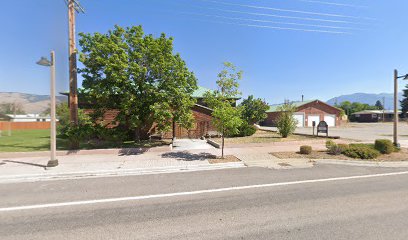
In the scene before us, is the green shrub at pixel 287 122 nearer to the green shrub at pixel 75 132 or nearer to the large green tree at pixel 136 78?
the large green tree at pixel 136 78

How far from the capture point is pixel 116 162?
961 centimetres

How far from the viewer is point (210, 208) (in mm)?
4879

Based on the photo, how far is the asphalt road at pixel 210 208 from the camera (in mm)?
3818

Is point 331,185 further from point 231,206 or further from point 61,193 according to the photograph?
point 61,193

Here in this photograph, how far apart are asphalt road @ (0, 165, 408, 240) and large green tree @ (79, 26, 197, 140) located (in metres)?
5.05

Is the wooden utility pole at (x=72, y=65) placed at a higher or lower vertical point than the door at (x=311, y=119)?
higher

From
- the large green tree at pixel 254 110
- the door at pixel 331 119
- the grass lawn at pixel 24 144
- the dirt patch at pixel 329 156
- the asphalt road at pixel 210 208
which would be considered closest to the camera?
the asphalt road at pixel 210 208

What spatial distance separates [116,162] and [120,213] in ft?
17.7

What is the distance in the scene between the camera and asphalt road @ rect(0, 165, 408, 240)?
382 cm

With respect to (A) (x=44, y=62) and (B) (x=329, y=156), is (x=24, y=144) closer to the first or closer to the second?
(A) (x=44, y=62)

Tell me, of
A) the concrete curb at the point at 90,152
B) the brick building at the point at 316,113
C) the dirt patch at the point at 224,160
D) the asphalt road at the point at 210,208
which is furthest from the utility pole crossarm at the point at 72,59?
the brick building at the point at 316,113

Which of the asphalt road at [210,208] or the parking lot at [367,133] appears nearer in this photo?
the asphalt road at [210,208]

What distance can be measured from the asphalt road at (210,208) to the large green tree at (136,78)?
5.05 m

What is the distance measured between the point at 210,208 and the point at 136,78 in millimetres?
8939
